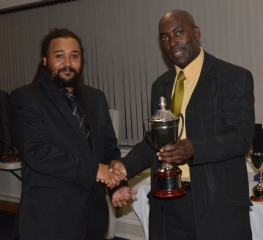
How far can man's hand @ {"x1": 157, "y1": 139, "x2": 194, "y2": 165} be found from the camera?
1806 millimetres

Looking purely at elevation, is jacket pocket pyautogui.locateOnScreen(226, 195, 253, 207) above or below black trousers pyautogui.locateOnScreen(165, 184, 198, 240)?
above

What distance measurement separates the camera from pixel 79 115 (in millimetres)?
2336

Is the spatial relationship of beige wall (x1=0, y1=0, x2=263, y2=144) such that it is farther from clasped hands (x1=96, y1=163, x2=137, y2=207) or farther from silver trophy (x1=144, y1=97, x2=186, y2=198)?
silver trophy (x1=144, y1=97, x2=186, y2=198)

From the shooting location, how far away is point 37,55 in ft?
17.8

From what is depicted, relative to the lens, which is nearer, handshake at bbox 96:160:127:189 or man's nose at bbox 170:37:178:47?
man's nose at bbox 170:37:178:47

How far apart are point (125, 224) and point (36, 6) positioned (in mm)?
2856

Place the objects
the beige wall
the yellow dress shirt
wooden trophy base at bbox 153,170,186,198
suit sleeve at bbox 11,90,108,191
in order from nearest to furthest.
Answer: wooden trophy base at bbox 153,170,186,198, the yellow dress shirt, suit sleeve at bbox 11,90,108,191, the beige wall

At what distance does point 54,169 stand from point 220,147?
0.82 meters

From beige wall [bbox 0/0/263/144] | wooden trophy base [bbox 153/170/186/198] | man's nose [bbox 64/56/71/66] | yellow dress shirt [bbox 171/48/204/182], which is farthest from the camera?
beige wall [bbox 0/0/263/144]

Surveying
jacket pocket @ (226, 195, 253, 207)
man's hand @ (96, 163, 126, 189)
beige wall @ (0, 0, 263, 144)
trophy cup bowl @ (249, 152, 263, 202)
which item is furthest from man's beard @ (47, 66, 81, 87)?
beige wall @ (0, 0, 263, 144)

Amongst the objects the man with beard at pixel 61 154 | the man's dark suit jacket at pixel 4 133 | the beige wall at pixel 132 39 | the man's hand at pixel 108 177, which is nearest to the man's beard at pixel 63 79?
the man with beard at pixel 61 154

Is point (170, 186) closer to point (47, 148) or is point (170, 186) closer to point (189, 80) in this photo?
point (189, 80)

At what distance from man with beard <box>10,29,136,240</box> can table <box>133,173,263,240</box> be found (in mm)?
654

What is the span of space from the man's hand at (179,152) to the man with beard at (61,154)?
0.52 m
